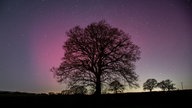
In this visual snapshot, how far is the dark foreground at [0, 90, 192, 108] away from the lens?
9.80m

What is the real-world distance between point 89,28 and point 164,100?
57.1ft

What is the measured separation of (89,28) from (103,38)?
2.06 meters

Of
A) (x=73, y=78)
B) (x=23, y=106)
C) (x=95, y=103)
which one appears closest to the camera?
(x=23, y=106)

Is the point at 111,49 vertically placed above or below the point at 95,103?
above

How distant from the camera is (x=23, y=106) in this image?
9539 mm

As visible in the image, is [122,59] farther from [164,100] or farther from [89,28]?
[164,100]

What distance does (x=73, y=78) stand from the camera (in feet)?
84.2

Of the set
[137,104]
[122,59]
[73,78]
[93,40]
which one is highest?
[93,40]

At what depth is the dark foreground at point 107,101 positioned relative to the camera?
386 inches

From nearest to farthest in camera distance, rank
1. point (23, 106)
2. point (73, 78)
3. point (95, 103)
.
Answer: point (23, 106) < point (95, 103) < point (73, 78)

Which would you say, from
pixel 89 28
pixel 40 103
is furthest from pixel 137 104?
pixel 89 28

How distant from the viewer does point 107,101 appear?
35.3 ft

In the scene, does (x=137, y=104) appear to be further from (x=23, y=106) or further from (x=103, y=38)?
(x=103, y=38)

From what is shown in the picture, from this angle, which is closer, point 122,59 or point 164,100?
point 164,100
